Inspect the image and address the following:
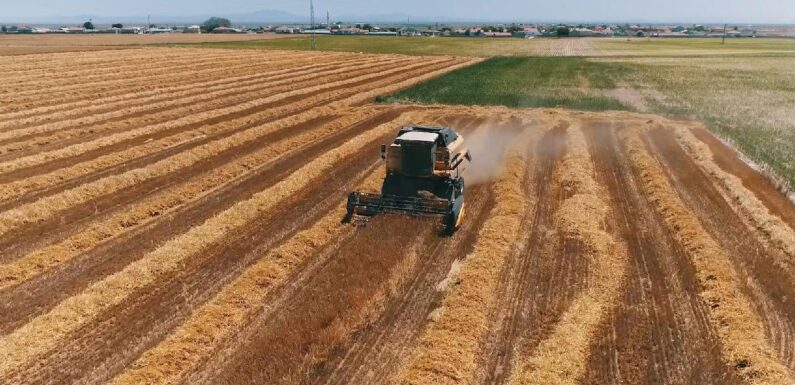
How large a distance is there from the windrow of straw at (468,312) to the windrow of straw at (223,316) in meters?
3.76

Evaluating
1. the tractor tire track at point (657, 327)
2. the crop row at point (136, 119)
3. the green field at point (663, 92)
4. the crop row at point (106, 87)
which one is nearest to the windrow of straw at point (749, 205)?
the green field at point (663, 92)

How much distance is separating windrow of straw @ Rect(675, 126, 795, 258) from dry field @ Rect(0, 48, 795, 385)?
0.11 meters

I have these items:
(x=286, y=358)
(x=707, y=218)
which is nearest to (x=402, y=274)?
(x=286, y=358)

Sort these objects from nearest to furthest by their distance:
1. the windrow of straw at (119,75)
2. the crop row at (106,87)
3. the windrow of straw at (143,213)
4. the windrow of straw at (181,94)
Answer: the windrow of straw at (143,213), the windrow of straw at (181,94), the crop row at (106,87), the windrow of straw at (119,75)

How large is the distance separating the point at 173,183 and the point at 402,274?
1109 centimetres

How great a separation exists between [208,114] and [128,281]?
2152cm

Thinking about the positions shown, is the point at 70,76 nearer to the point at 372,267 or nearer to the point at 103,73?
the point at 103,73

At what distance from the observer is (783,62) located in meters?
78.4

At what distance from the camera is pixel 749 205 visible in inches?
696

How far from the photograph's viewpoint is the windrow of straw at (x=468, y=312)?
369 inches

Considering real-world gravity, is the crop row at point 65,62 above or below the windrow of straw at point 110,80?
above

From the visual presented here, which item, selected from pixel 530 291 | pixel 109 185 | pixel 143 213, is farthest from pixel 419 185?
pixel 109 185

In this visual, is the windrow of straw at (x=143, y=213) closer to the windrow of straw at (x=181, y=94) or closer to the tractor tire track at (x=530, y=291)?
the tractor tire track at (x=530, y=291)

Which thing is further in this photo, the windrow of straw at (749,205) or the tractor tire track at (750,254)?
the windrow of straw at (749,205)
